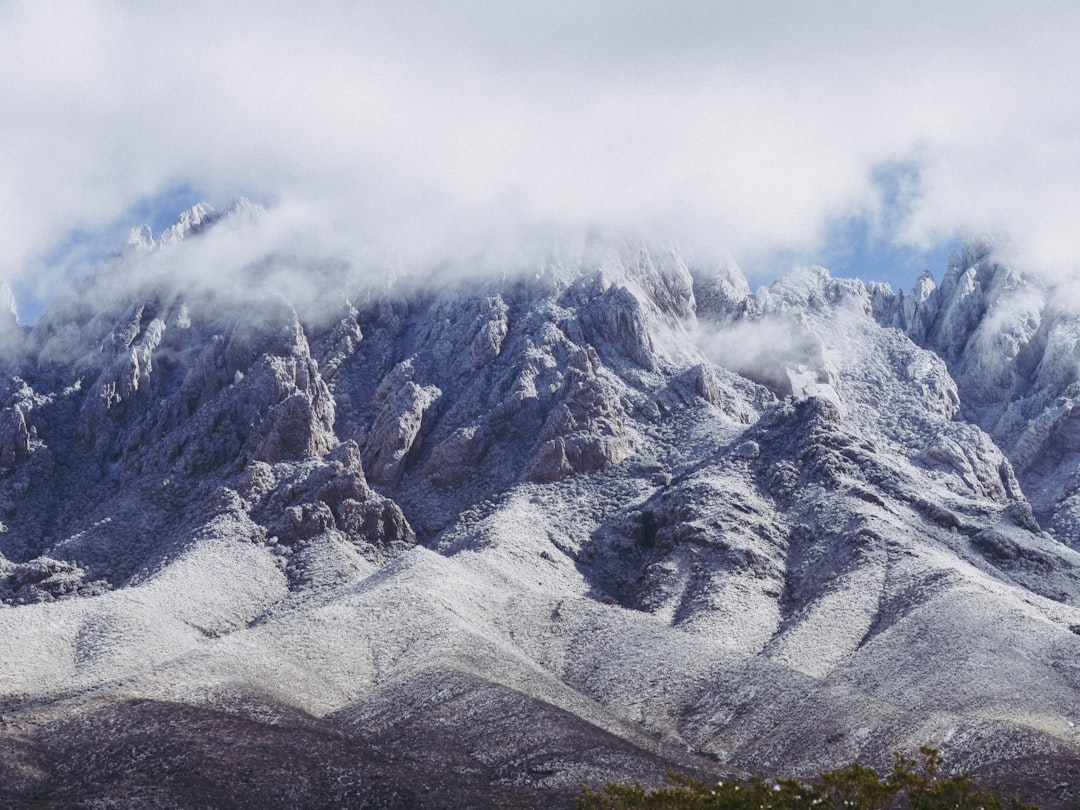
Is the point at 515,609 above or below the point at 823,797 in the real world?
below

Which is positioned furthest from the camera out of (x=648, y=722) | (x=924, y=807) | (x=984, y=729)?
(x=648, y=722)

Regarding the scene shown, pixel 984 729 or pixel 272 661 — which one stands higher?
pixel 984 729

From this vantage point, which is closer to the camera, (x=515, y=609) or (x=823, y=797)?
(x=823, y=797)

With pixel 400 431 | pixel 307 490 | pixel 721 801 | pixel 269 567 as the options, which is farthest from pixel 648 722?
pixel 400 431

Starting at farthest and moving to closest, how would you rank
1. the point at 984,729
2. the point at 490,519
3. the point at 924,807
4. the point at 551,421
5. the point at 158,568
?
the point at 551,421 < the point at 490,519 < the point at 158,568 < the point at 984,729 < the point at 924,807

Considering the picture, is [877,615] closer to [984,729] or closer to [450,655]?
[984,729]

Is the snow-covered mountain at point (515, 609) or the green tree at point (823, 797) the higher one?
the green tree at point (823, 797)

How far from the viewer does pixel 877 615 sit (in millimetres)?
Result: 129000

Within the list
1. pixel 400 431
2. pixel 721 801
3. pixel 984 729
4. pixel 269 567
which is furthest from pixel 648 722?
pixel 400 431

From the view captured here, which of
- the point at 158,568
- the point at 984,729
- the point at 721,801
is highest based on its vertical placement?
the point at 721,801

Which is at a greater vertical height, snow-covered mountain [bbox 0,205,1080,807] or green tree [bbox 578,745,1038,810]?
green tree [bbox 578,745,1038,810]

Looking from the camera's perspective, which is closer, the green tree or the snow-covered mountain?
the green tree

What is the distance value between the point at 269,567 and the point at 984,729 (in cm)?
9537

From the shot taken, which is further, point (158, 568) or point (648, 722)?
point (158, 568)
